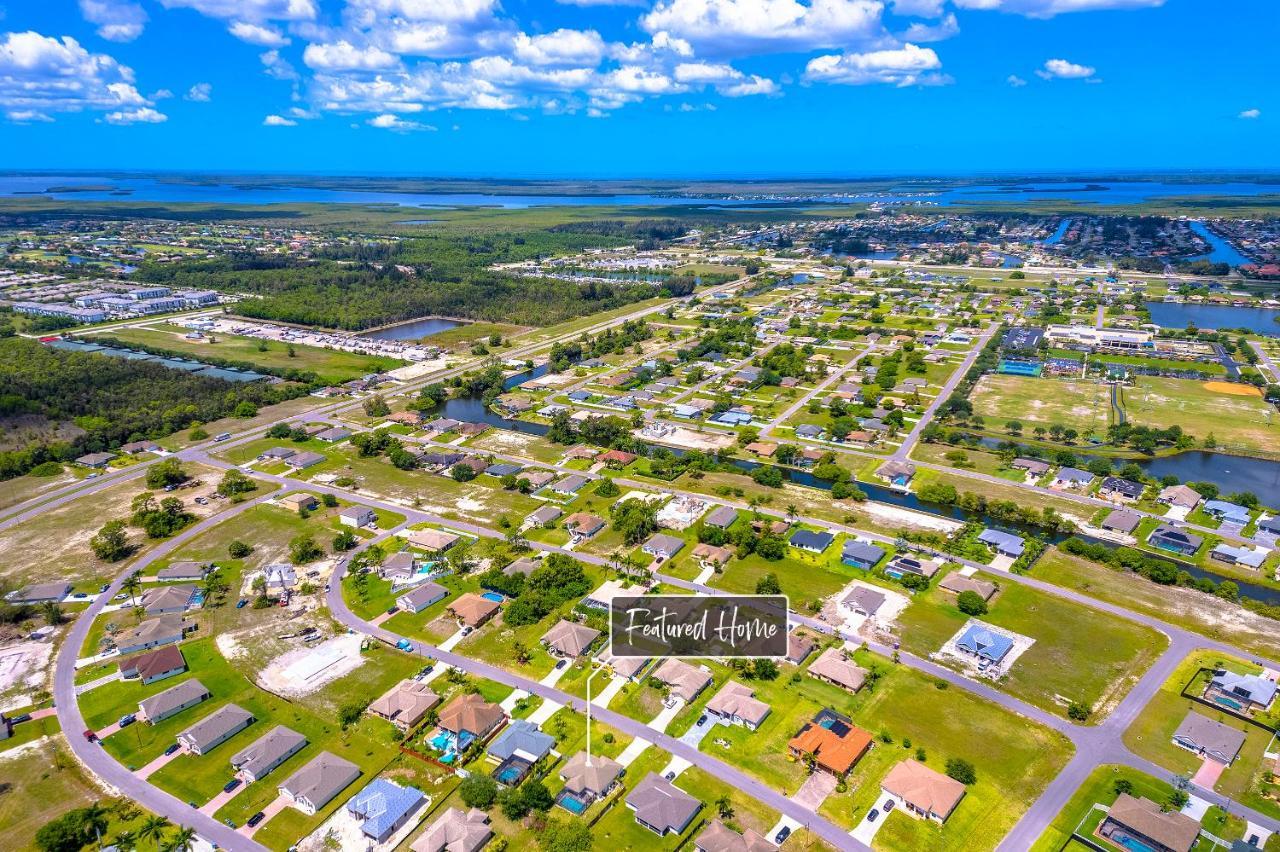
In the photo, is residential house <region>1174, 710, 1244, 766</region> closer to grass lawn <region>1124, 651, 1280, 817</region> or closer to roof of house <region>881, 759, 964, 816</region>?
grass lawn <region>1124, 651, 1280, 817</region>

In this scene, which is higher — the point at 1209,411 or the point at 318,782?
the point at 1209,411

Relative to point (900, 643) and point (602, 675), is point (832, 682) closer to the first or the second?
point (900, 643)

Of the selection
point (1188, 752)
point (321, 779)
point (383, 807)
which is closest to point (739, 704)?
point (383, 807)

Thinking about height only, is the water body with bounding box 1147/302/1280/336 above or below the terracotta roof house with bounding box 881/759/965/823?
above

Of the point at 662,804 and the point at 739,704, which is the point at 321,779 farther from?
the point at 739,704

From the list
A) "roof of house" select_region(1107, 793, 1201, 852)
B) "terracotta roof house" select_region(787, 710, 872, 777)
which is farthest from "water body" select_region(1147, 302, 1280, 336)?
"terracotta roof house" select_region(787, 710, 872, 777)

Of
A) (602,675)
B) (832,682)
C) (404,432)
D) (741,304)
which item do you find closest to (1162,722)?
(832,682)

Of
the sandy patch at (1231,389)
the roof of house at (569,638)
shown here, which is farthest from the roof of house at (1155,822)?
the sandy patch at (1231,389)

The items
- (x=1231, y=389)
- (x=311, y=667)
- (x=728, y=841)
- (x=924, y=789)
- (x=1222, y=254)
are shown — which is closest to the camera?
(x=728, y=841)
